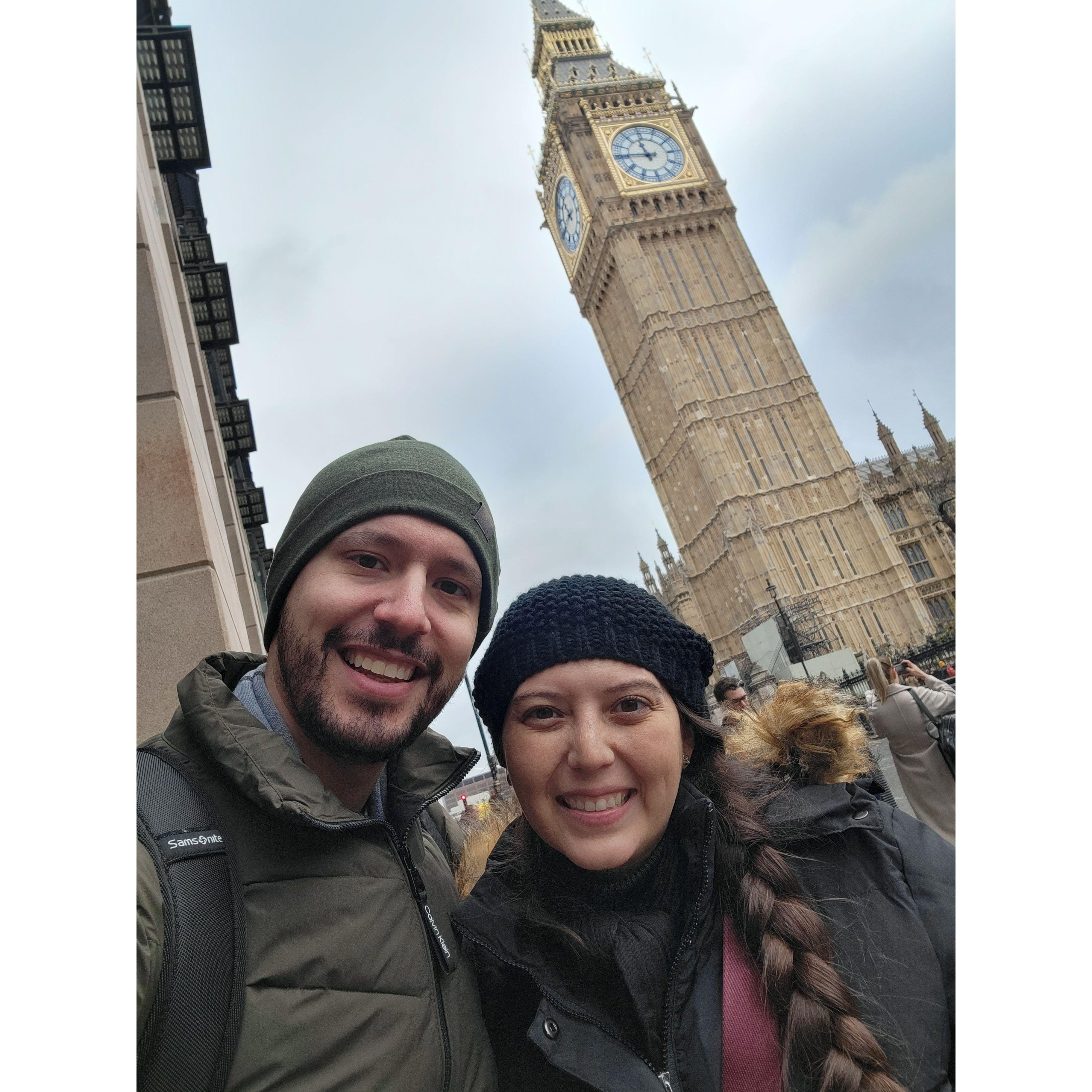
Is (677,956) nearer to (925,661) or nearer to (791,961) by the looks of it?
(791,961)

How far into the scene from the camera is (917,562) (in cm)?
4309

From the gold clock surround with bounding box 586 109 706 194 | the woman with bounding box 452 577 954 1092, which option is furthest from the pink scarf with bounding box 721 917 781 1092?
the gold clock surround with bounding box 586 109 706 194

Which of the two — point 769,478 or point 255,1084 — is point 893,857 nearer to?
point 255,1084

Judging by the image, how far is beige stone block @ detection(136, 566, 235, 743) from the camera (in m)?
3.44

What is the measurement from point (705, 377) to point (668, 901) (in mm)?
42694

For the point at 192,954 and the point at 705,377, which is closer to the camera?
the point at 192,954

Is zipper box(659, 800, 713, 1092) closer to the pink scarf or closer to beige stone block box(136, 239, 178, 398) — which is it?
the pink scarf

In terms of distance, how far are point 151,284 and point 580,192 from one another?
154ft

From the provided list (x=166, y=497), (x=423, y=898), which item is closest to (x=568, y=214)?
(x=166, y=497)

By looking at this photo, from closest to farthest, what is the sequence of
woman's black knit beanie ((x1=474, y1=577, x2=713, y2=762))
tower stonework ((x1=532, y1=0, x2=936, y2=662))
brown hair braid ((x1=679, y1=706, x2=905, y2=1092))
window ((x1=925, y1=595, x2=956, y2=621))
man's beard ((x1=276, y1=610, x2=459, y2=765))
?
1. brown hair braid ((x1=679, y1=706, x2=905, y2=1092))
2. man's beard ((x1=276, y1=610, x2=459, y2=765))
3. woman's black knit beanie ((x1=474, y1=577, x2=713, y2=762))
4. tower stonework ((x1=532, y1=0, x2=936, y2=662))
5. window ((x1=925, y1=595, x2=956, y2=621))

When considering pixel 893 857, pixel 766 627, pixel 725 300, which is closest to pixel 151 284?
pixel 893 857

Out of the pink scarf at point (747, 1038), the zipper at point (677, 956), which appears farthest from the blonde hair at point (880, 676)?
the pink scarf at point (747, 1038)

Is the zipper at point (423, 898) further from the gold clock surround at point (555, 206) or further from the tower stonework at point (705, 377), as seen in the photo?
the gold clock surround at point (555, 206)

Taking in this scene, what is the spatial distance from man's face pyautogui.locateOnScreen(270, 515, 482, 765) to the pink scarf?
88 centimetres
